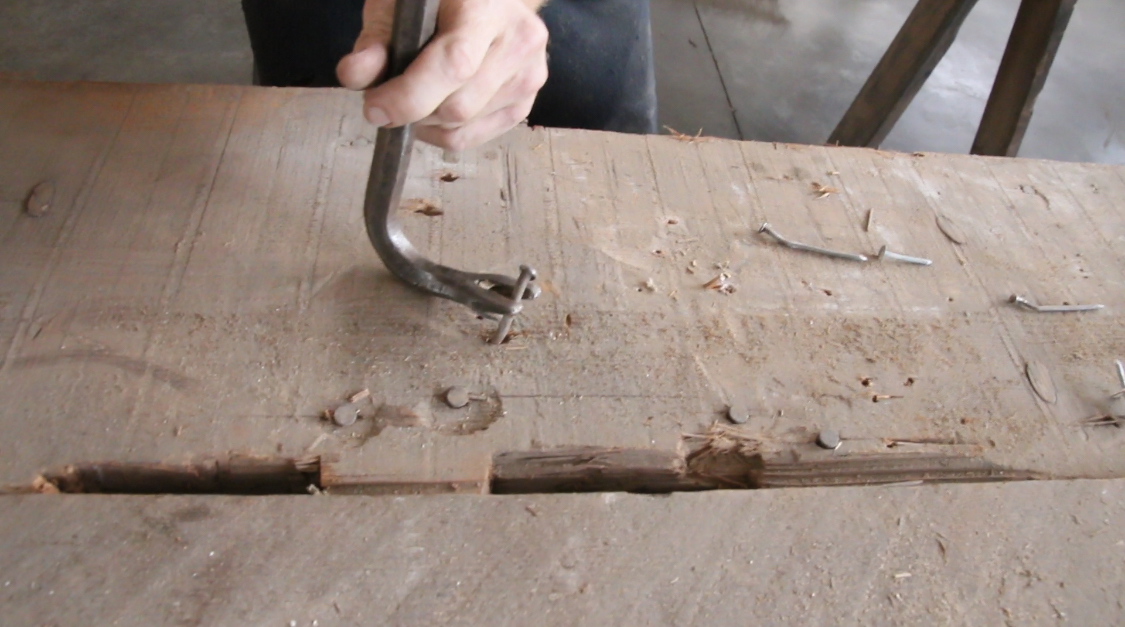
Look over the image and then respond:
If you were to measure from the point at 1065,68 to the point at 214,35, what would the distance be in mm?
4333

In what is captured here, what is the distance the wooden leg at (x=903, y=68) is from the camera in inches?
86.4

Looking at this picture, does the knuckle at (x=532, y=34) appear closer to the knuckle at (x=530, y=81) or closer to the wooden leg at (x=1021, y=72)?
the knuckle at (x=530, y=81)

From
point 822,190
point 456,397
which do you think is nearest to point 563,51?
point 822,190

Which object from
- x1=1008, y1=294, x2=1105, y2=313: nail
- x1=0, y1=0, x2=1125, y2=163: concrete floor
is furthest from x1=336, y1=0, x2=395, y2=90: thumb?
x1=0, y1=0, x2=1125, y2=163: concrete floor

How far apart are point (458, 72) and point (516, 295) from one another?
325 mm

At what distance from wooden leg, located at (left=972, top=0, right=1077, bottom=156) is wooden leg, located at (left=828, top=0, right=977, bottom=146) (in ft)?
0.55

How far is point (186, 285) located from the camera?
1144 millimetres

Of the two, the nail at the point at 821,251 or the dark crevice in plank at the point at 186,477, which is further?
the nail at the point at 821,251

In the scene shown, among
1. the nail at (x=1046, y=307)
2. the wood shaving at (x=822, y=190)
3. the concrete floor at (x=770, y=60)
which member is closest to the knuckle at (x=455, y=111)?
the wood shaving at (x=822, y=190)

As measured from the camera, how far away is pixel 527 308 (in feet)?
3.93

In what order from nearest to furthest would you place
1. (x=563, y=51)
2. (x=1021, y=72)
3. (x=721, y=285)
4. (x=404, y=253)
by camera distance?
(x=404, y=253) < (x=721, y=285) < (x=563, y=51) < (x=1021, y=72)

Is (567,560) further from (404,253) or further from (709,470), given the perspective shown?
(404,253)

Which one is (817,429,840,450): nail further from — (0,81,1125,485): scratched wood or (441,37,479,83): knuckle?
(441,37,479,83): knuckle

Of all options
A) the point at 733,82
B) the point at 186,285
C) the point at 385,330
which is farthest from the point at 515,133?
the point at 733,82
